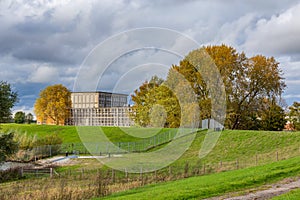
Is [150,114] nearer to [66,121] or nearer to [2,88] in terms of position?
[2,88]

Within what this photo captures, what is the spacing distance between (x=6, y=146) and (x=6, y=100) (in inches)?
135

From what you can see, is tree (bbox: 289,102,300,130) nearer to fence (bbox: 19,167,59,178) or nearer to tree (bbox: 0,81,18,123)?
fence (bbox: 19,167,59,178)

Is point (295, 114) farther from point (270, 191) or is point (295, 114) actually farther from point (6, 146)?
point (270, 191)

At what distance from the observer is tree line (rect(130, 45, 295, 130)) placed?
52.0m

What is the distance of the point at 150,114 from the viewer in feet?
178

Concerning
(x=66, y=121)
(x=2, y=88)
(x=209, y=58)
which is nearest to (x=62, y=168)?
(x=2, y=88)

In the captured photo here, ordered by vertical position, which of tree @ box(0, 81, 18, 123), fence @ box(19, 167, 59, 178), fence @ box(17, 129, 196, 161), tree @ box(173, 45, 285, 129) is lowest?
fence @ box(19, 167, 59, 178)

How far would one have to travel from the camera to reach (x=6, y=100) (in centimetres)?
2689

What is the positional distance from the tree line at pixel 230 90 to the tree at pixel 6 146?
25642mm

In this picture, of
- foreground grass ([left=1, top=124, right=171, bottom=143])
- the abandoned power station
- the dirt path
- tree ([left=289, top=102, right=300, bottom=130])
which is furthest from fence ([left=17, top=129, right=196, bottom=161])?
the dirt path

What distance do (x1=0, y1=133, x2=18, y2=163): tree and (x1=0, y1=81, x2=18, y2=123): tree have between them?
1.27 m

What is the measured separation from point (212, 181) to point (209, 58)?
122 ft

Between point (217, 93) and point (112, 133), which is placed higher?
point (217, 93)

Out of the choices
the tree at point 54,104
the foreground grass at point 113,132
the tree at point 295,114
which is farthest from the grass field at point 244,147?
the tree at point 54,104
